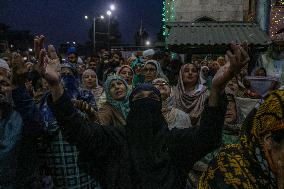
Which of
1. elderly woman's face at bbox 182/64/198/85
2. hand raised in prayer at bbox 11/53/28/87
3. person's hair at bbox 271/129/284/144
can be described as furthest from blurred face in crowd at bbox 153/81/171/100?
person's hair at bbox 271/129/284/144

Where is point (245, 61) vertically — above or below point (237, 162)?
above

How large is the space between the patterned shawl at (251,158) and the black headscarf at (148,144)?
73 cm

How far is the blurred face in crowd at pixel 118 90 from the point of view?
4.18m

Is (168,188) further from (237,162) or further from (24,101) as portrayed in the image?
(24,101)

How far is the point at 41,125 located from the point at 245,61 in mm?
1711

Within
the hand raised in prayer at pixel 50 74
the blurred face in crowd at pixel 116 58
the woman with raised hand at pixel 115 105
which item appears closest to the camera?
the hand raised in prayer at pixel 50 74

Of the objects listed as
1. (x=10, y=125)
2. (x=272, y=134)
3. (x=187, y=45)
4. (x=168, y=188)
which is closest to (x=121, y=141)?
(x=168, y=188)

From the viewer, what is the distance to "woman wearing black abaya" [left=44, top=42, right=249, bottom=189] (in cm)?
246

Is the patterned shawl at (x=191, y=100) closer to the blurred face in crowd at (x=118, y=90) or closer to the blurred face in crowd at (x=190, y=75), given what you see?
the blurred face in crowd at (x=190, y=75)

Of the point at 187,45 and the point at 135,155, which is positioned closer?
the point at 135,155

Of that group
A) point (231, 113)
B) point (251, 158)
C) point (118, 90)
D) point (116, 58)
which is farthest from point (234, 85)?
point (116, 58)

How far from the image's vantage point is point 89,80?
19.4 ft

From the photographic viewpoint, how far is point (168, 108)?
4.14 m

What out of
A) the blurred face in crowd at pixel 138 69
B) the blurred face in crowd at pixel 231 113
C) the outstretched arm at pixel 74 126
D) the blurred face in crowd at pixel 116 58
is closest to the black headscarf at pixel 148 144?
the outstretched arm at pixel 74 126
